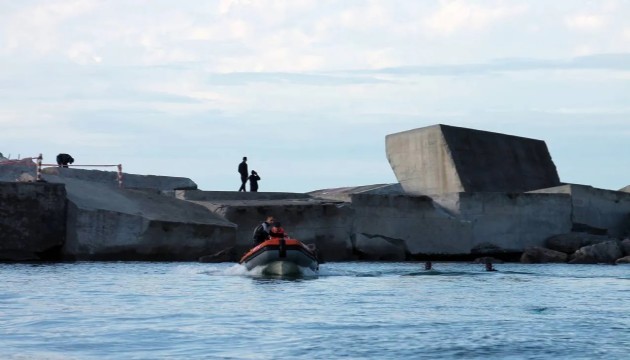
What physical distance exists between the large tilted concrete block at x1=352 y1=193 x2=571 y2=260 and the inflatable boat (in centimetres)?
1089

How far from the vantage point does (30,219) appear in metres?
32.8

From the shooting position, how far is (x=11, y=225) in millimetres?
32688

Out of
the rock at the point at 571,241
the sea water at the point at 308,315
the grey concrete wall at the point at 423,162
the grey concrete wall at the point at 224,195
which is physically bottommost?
the sea water at the point at 308,315

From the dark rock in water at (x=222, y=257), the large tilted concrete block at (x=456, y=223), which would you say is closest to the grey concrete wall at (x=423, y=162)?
the large tilted concrete block at (x=456, y=223)

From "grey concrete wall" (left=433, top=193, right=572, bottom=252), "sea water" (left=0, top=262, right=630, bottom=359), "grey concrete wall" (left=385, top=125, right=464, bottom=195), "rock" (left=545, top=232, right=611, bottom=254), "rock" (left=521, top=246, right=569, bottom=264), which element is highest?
"grey concrete wall" (left=385, top=125, right=464, bottom=195)

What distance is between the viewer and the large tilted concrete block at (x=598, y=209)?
4047 centimetres

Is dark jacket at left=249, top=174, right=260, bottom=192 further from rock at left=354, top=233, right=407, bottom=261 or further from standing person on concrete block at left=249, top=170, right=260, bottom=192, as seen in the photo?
rock at left=354, top=233, right=407, bottom=261

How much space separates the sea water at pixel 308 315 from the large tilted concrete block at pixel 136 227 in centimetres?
417

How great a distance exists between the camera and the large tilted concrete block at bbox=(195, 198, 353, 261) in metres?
36.0

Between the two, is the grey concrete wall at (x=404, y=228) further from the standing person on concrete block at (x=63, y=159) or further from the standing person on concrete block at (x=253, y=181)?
the standing person on concrete block at (x=63, y=159)

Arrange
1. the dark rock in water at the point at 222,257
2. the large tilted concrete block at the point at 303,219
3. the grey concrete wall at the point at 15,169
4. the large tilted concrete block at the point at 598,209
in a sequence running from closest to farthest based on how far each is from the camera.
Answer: the dark rock in water at the point at 222,257 < the large tilted concrete block at the point at 303,219 < the grey concrete wall at the point at 15,169 < the large tilted concrete block at the point at 598,209

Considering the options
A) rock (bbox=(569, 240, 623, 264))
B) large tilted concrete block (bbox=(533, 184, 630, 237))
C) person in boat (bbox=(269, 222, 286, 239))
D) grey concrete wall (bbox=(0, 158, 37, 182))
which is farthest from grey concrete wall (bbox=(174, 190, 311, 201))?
person in boat (bbox=(269, 222, 286, 239))

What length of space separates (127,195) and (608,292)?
619 inches

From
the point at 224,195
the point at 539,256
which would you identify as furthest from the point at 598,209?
the point at 224,195
